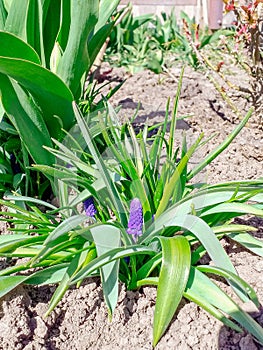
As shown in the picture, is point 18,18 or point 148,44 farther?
point 148,44

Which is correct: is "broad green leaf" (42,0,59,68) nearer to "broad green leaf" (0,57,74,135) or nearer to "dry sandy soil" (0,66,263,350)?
"broad green leaf" (0,57,74,135)

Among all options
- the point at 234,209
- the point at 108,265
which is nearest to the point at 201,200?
the point at 234,209

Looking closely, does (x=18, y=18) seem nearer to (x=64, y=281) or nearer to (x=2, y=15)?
(x=2, y=15)

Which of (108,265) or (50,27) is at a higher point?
(50,27)

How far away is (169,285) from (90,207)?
14.2 inches

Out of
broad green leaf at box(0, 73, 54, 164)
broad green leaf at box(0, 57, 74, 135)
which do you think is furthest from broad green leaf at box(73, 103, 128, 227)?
broad green leaf at box(0, 73, 54, 164)

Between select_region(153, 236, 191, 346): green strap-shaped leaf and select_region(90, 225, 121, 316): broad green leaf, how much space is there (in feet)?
0.37

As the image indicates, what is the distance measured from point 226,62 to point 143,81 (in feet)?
3.70

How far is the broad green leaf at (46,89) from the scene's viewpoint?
4.29ft

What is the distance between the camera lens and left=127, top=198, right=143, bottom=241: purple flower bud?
1224 millimetres

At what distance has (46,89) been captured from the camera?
57.8 inches

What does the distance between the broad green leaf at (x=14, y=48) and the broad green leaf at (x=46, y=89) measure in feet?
0.25

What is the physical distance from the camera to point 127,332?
4.02 ft

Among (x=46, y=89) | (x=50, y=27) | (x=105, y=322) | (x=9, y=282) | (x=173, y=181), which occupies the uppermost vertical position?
(x=50, y=27)
